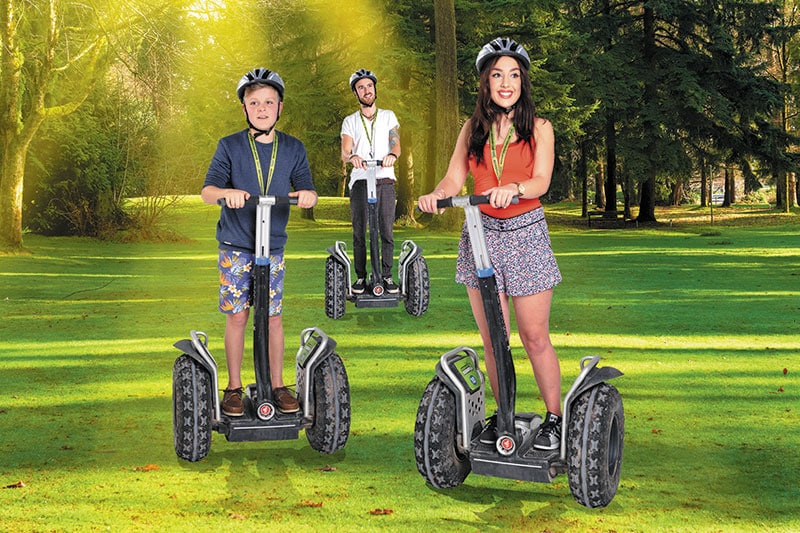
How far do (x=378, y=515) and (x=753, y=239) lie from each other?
70.3 ft

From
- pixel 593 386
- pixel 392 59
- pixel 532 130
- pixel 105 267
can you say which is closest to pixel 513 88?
pixel 532 130

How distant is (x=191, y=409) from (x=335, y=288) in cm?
526

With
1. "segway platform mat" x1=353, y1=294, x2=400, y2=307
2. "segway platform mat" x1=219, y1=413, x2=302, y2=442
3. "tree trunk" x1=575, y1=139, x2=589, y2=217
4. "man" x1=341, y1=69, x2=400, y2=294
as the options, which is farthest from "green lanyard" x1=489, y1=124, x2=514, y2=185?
"tree trunk" x1=575, y1=139, x2=589, y2=217

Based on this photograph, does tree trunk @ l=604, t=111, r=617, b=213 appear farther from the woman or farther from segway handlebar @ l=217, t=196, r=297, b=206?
the woman

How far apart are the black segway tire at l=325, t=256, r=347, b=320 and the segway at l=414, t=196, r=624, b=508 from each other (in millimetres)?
5412

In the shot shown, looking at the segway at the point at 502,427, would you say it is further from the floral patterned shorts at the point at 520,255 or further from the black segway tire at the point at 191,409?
the black segway tire at the point at 191,409

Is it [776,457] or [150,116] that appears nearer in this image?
[776,457]

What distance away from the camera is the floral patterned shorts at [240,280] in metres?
5.23

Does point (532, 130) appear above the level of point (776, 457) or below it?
above

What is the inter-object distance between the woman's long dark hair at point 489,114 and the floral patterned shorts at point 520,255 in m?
0.32

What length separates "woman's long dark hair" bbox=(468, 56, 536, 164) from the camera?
4.47 m

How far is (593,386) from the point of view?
14.4 ft

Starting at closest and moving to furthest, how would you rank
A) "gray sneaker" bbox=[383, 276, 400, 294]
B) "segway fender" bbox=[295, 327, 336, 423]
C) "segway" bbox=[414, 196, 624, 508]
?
"segway" bbox=[414, 196, 624, 508]
"segway fender" bbox=[295, 327, 336, 423]
"gray sneaker" bbox=[383, 276, 400, 294]

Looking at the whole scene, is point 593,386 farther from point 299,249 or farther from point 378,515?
point 299,249
